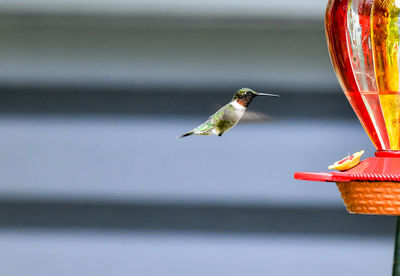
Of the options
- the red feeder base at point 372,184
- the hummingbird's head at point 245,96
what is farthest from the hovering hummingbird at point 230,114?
the red feeder base at point 372,184

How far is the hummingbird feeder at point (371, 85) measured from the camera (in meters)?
1.05

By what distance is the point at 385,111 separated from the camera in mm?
1195

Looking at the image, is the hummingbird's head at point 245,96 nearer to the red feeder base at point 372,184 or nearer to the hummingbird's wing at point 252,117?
the hummingbird's wing at point 252,117

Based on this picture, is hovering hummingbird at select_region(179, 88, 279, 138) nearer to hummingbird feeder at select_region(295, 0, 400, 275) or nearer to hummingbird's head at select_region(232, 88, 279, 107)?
hummingbird's head at select_region(232, 88, 279, 107)

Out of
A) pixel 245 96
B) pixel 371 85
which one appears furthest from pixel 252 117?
pixel 371 85

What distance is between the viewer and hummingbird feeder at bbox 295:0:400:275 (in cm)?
105

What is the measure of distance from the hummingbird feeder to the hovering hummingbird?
155 mm

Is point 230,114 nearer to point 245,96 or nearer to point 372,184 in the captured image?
point 245,96

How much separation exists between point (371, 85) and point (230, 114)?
0.80ft

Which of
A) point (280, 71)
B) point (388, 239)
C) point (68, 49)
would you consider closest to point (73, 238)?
point (68, 49)

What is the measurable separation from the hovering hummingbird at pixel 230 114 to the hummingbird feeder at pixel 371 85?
155 millimetres

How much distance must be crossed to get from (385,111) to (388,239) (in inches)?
75.5

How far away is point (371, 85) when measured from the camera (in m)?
1.18

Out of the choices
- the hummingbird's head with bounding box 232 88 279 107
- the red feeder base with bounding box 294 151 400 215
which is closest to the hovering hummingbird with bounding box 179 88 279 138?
the hummingbird's head with bounding box 232 88 279 107
